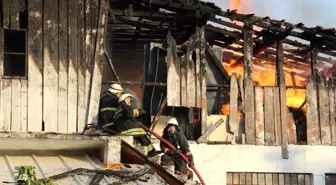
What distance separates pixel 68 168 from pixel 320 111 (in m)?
8.39

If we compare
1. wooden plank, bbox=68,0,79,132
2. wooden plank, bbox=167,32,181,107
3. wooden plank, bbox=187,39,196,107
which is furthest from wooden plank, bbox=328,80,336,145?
wooden plank, bbox=68,0,79,132

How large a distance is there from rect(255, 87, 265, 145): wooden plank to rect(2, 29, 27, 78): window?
539cm

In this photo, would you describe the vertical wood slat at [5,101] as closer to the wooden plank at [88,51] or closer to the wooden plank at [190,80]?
the wooden plank at [88,51]

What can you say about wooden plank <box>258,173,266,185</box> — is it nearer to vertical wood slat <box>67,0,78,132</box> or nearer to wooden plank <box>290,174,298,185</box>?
wooden plank <box>290,174,298,185</box>

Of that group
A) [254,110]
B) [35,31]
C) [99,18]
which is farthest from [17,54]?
[254,110]

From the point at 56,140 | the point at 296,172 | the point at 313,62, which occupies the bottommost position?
the point at 296,172

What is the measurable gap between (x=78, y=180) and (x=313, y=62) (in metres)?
9.23

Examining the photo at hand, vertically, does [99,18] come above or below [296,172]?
above

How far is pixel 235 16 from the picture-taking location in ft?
51.6

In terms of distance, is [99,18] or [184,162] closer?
[184,162]

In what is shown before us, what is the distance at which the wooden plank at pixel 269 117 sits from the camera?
1560cm

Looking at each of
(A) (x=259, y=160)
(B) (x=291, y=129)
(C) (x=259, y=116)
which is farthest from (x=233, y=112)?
(B) (x=291, y=129)

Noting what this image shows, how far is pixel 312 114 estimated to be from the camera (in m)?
15.9

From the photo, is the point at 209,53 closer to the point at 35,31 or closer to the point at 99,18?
the point at 99,18
